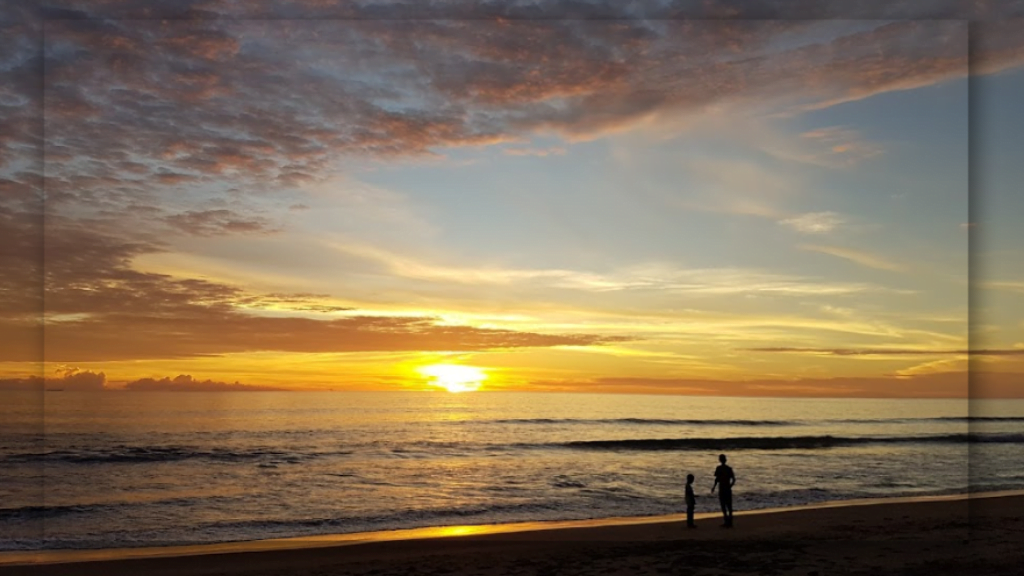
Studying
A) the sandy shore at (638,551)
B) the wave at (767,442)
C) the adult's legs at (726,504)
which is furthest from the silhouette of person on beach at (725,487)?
the wave at (767,442)

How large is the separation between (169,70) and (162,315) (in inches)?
184

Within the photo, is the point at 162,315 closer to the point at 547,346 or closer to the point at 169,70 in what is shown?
the point at 169,70

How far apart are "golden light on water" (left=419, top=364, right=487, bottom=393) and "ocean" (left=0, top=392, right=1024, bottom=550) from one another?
250 cm

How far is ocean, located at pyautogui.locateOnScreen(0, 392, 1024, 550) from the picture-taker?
1412 centimetres

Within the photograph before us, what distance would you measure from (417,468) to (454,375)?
636cm

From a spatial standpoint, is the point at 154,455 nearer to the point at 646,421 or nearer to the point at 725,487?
the point at 725,487

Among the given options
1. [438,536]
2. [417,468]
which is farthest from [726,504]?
[417,468]

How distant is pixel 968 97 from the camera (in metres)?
7.29

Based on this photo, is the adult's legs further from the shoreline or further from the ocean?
the ocean

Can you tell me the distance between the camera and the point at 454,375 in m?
17.6

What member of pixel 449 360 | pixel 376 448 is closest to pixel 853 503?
pixel 449 360

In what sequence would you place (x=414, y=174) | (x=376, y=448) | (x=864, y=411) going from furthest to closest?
(x=864, y=411) < (x=376, y=448) < (x=414, y=174)

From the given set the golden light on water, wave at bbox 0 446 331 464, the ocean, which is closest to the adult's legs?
the ocean

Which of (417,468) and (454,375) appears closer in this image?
(454,375)
